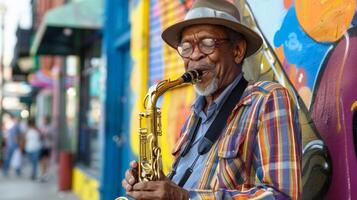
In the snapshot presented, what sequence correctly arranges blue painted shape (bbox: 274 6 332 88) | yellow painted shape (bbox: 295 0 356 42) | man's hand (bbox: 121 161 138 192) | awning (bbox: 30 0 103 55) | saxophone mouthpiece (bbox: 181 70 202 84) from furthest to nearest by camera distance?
awning (bbox: 30 0 103 55)
blue painted shape (bbox: 274 6 332 88)
yellow painted shape (bbox: 295 0 356 42)
saxophone mouthpiece (bbox: 181 70 202 84)
man's hand (bbox: 121 161 138 192)

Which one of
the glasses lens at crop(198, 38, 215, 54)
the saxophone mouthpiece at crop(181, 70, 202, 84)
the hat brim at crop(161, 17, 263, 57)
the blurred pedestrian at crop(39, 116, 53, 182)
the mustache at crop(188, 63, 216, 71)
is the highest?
the hat brim at crop(161, 17, 263, 57)

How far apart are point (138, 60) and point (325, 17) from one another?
373 cm

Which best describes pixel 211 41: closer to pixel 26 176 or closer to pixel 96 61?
pixel 96 61

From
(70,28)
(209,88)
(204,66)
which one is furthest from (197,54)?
(70,28)

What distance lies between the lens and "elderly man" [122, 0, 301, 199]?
174cm

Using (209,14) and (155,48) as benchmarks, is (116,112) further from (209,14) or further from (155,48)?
(209,14)

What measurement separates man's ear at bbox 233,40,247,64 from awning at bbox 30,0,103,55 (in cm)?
679

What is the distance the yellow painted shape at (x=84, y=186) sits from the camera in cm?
828

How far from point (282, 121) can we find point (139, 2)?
4613 mm

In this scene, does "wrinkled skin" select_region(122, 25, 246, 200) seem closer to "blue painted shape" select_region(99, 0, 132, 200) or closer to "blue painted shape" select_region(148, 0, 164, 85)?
"blue painted shape" select_region(148, 0, 164, 85)

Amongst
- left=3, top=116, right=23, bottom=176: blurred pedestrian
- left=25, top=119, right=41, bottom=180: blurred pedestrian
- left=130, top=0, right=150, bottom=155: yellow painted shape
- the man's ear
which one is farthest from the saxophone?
left=3, top=116, right=23, bottom=176: blurred pedestrian

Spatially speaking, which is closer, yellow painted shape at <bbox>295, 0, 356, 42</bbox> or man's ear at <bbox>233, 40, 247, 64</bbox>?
man's ear at <bbox>233, 40, 247, 64</bbox>

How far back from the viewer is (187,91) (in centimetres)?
462

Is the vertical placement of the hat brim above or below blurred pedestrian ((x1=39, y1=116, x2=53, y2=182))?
above
